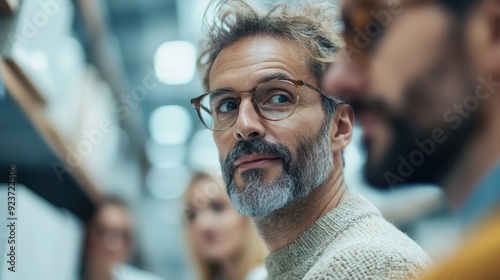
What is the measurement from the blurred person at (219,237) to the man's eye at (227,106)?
1.65ft

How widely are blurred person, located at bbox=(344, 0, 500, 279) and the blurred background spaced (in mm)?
50

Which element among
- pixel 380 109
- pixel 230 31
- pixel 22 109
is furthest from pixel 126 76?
pixel 380 109

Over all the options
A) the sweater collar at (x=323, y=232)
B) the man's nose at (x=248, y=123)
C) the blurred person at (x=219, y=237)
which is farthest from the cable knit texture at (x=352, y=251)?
the blurred person at (x=219, y=237)

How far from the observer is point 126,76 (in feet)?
4.57

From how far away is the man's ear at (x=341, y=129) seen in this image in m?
0.56

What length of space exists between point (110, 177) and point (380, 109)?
104 centimetres

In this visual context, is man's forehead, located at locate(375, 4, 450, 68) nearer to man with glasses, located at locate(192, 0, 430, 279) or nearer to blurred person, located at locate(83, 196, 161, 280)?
man with glasses, located at locate(192, 0, 430, 279)

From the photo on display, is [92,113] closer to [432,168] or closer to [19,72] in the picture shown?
[19,72]

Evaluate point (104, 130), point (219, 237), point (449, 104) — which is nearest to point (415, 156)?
point (449, 104)

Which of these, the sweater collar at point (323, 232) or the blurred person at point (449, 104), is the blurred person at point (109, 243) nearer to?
the sweater collar at point (323, 232)

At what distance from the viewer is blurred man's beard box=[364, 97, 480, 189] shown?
11.8 inches

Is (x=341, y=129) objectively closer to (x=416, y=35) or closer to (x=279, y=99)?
(x=279, y=99)

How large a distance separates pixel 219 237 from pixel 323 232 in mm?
565

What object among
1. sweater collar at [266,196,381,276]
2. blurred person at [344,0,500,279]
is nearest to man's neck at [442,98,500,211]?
blurred person at [344,0,500,279]
